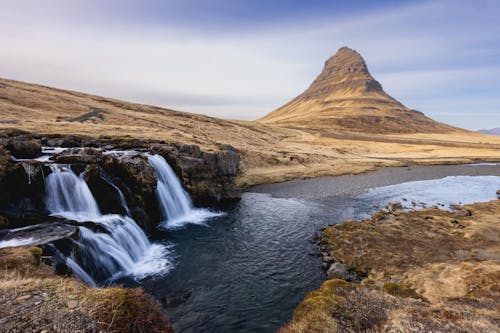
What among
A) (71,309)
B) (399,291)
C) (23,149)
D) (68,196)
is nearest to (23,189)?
(68,196)

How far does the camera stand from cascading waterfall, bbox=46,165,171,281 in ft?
62.3

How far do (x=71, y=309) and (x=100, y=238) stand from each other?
42.4 ft

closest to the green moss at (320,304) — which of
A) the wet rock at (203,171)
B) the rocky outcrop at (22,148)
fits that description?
the wet rock at (203,171)

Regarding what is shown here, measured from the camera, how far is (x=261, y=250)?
81.1 ft

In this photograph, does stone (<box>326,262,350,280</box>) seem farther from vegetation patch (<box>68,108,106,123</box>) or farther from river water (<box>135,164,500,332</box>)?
vegetation patch (<box>68,108,106,123</box>)

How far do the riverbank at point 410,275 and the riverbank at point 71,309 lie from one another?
582cm

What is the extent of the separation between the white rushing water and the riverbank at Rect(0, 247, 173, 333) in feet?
69.5

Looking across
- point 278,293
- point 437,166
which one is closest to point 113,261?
point 278,293

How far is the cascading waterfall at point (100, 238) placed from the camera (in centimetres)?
1900

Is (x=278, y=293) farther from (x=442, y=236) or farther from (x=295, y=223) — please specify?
(x=442, y=236)

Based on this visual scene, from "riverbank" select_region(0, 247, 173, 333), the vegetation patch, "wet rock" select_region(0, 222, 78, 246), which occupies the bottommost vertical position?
"wet rock" select_region(0, 222, 78, 246)

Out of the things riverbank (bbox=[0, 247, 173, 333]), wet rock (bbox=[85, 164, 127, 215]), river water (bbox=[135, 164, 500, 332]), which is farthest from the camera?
wet rock (bbox=[85, 164, 127, 215])

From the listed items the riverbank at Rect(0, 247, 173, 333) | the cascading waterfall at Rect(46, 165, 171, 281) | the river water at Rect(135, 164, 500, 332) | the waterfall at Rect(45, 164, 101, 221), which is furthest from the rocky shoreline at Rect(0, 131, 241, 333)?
the river water at Rect(135, 164, 500, 332)

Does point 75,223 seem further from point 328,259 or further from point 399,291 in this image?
point 399,291
